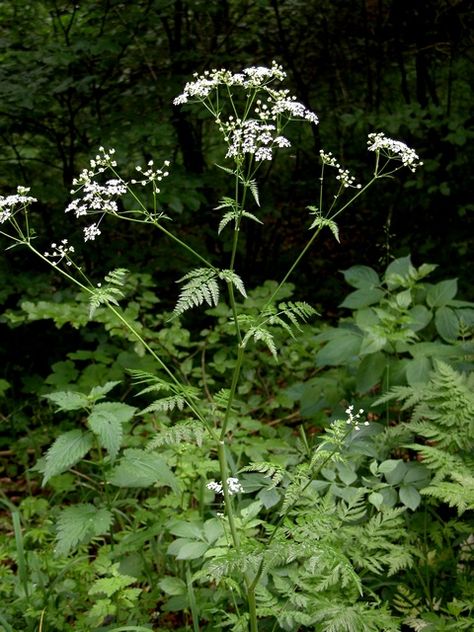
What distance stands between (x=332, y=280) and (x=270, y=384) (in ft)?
5.79

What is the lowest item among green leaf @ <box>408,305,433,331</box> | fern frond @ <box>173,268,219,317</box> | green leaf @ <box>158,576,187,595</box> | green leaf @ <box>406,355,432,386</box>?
green leaf @ <box>158,576,187,595</box>

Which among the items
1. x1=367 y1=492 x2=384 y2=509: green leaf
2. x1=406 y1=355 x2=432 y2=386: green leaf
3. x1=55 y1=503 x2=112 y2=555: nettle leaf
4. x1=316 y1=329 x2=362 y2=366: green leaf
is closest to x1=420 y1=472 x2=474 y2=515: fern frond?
x1=367 y1=492 x2=384 y2=509: green leaf

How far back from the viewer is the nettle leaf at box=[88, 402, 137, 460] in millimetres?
2059

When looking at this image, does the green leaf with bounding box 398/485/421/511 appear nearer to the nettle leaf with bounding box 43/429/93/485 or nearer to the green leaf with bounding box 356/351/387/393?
the green leaf with bounding box 356/351/387/393

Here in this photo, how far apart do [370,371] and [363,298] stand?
42cm

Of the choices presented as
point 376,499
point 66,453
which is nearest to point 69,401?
point 66,453

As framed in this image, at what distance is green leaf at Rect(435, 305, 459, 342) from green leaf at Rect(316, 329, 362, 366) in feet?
1.17

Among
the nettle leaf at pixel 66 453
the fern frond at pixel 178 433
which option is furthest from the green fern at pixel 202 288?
the nettle leaf at pixel 66 453

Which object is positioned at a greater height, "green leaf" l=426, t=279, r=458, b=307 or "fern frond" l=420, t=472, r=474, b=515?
"fern frond" l=420, t=472, r=474, b=515

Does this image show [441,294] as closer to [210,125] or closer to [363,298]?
[363,298]

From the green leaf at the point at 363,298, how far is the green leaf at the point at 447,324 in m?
0.29

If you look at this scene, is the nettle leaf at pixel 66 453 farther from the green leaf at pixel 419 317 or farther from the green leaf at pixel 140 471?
the green leaf at pixel 419 317

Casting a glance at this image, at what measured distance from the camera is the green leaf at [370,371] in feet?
9.18

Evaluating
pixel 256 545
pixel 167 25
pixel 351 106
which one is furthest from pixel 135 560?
pixel 351 106
